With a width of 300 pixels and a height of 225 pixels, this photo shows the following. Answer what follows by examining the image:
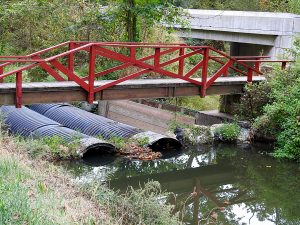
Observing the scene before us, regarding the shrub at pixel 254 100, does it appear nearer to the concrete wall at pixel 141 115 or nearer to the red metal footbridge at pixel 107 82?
the red metal footbridge at pixel 107 82

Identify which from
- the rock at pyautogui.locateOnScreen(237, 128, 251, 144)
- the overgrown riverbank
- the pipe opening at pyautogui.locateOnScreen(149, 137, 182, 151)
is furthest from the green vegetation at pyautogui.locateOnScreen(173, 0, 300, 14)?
the overgrown riverbank

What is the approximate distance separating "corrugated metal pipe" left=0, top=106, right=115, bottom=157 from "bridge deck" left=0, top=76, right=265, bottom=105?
1116 millimetres

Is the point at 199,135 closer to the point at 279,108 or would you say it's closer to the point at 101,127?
the point at 279,108

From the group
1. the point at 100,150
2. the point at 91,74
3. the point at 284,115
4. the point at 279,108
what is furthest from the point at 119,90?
the point at 284,115

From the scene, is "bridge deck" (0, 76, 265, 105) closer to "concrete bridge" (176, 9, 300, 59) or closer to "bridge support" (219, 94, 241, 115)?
"bridge support" (219, 94, 241, 115)

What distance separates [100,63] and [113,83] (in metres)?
7.29

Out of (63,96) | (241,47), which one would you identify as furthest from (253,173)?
(241,47)

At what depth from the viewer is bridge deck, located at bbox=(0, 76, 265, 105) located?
11219mm

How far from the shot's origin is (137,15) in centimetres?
1875

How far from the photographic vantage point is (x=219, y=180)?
11.8 m

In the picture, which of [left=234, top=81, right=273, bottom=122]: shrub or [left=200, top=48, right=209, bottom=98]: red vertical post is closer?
[left=200, top=48, right=209, bottom=98]: red vertical post

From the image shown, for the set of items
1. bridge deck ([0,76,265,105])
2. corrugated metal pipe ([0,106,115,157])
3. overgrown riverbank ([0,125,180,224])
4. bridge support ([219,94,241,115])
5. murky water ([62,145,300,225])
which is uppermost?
bridge deck ([0,76,265,105])

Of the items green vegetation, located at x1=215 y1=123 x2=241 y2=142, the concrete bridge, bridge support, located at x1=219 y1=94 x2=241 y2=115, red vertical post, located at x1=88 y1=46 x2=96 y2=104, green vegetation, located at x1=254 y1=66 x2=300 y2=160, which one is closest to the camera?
red vertical post, located at x1=88 y1=46 x2=96 y2=104

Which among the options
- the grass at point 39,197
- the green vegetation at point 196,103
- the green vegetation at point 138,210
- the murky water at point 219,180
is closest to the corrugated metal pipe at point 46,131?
the murky water at point 219,180
